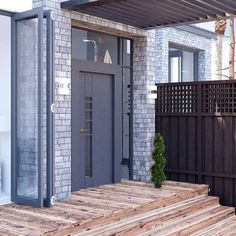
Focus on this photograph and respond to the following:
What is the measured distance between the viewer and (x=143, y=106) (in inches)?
354

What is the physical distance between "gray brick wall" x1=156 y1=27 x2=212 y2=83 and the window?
0.58 ft

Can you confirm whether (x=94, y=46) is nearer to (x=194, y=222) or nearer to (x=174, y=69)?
(x=194, y=222)

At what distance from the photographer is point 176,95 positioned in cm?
933

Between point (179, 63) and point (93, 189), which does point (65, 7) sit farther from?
point (179, 63)

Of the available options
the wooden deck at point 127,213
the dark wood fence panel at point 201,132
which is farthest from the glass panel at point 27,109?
the dark wood fence panel at point 201,132

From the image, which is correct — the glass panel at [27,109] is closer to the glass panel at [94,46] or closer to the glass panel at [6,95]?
the glass panel at [6,95]

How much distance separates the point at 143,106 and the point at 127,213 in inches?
119

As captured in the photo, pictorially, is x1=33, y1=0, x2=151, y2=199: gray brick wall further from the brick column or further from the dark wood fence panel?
the dark wood fence panel

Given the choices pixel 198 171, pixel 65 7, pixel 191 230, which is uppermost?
pixel 65 7

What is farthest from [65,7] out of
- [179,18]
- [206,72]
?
[206,72]

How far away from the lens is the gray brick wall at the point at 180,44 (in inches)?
452

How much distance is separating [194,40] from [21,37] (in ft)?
24.2

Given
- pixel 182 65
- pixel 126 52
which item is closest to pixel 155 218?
pixel 126 52

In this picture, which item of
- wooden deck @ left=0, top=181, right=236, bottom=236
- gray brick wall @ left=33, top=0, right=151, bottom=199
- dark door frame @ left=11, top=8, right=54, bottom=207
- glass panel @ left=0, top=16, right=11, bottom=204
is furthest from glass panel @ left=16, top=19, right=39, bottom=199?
gray brick wall @ left=33, top=0, right=151, bottom=199
